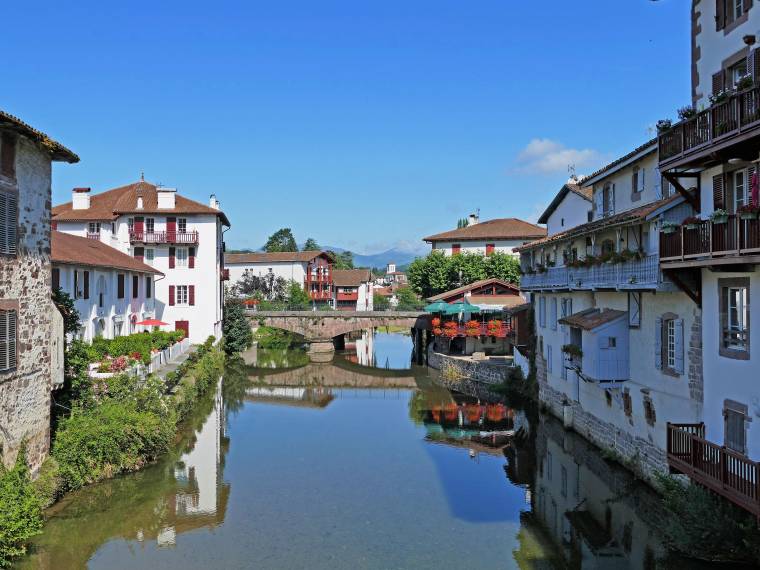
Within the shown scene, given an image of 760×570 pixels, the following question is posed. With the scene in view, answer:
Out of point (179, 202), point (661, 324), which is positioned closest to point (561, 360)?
point (661, 324)

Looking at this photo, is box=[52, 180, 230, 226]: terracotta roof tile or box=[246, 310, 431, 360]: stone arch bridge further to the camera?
box=[246, 310, 431, 360]: stone arch bridge

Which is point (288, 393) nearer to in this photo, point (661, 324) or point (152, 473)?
point (152, 473)

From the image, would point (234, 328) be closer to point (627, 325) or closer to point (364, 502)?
point (364, 502)

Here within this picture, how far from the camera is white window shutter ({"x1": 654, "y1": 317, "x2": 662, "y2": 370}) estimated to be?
1833cm

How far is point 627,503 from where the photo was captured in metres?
18.3

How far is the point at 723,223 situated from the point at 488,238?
59.4 meters

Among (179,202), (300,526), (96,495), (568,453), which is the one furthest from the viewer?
(179,202)

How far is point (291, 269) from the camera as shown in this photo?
94.6 meters

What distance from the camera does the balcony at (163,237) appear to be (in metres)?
49.6

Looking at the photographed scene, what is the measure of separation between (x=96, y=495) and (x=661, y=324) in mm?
16027

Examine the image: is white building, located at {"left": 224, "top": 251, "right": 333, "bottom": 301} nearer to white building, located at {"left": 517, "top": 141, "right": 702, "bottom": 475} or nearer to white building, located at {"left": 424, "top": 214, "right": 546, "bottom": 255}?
white building, located at {"left": 424, "top": 214, "right": 546, "bottom": 255}

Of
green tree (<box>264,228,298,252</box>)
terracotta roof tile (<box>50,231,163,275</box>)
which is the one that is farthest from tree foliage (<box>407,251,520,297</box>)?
green tree (<box>264,228,298,252</box>)

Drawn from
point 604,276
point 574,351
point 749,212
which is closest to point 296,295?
point 574,351

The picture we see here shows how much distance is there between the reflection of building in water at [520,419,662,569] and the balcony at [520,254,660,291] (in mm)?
5754
